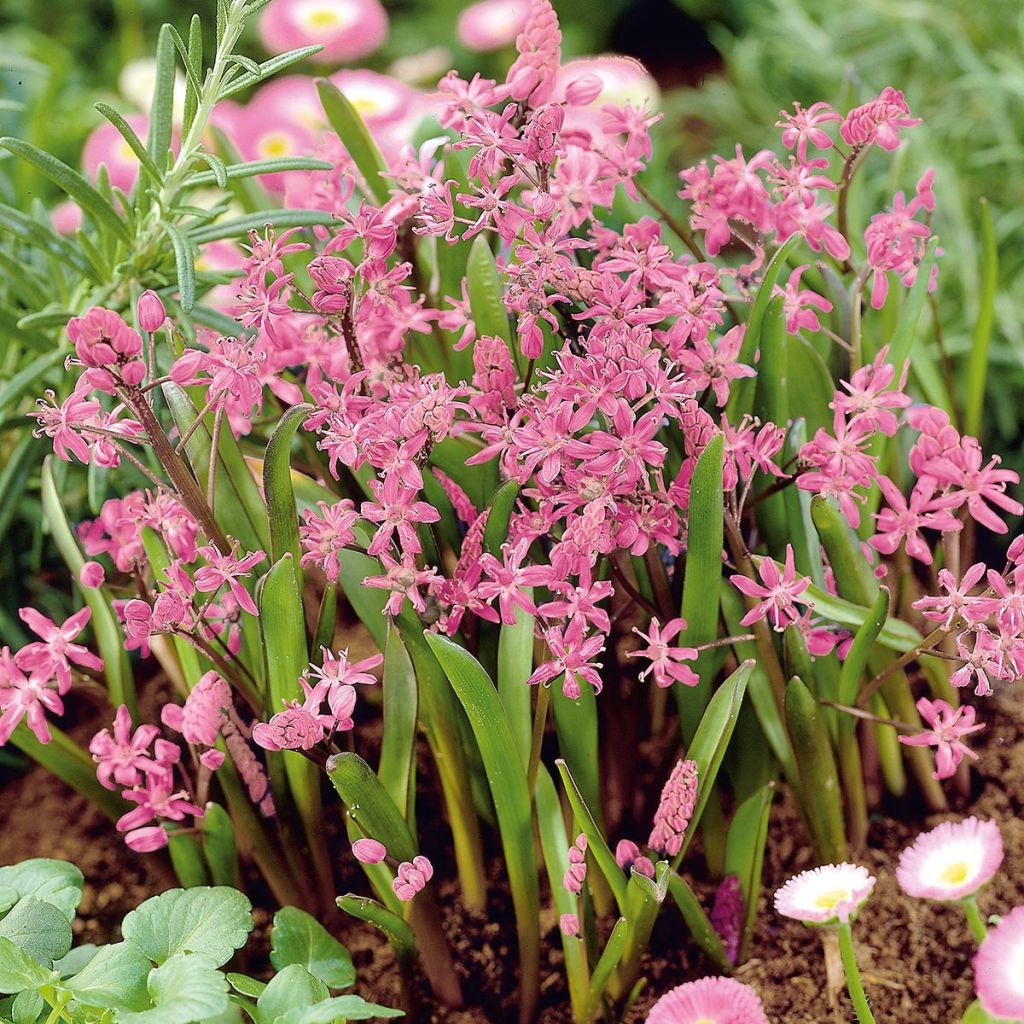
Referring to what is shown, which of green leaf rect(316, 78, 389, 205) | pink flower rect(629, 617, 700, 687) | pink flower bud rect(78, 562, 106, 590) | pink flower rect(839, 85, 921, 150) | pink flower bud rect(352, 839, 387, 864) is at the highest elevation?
green leaf rect(316, 78, 389, 205)

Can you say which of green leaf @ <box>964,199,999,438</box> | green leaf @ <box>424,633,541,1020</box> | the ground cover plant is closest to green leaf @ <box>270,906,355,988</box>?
the ground cover plant

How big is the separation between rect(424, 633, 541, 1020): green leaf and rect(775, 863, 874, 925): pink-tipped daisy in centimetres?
15

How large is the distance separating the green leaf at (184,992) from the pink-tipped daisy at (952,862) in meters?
0.34

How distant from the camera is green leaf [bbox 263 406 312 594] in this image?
1.93ft

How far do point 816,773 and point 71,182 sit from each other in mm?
597

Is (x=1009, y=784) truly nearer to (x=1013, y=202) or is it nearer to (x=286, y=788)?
(x=286, y=788)

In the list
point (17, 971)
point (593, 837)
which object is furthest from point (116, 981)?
point (593, 837)

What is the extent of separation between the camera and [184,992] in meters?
0.54

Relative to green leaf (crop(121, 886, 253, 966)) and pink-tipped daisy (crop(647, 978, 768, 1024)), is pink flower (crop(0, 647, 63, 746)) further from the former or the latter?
pink-tipped daisy (crop(647, 978, 768, 1024))

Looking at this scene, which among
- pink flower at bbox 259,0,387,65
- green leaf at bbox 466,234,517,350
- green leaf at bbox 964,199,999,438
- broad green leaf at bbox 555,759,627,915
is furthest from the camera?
pink flower at bbox 259,0,387,65

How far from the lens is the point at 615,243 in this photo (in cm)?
72

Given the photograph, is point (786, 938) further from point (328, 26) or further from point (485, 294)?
point (328, 26)

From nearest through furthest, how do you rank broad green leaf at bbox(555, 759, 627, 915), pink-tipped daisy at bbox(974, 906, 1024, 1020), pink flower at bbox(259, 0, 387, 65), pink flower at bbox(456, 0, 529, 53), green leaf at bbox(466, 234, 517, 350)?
1. pink-tipped daisy at bbox(974, 906, 1024, 1020)
2. broad green leaf at bbox(555, 759, 627, 915)
3. green leaf at bbox(466, 234, 517, 350)
4. pink flower at bbox(259, 0, 387, 65)
5. pink flower at bbox(456, 0, 529, 53)

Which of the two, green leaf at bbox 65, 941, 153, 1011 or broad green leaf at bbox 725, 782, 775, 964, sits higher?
green leaf at bbox 65, 941, 153, 1011
